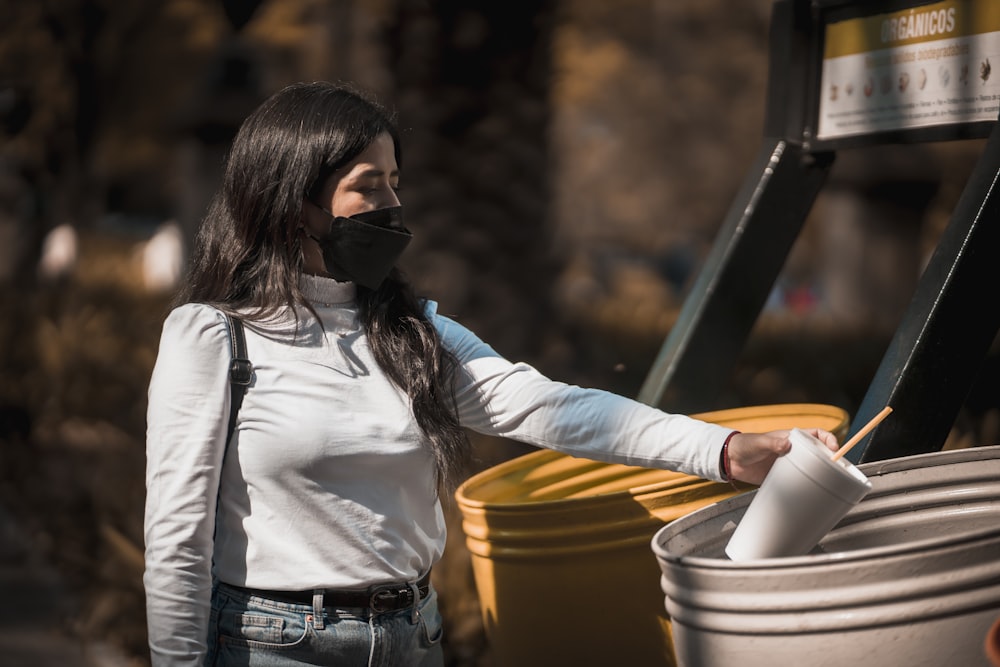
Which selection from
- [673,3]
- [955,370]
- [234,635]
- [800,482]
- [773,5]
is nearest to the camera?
[800,482]

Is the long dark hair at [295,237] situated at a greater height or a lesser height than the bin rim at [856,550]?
greater

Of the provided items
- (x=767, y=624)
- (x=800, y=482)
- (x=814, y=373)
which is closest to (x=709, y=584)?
(x=767, y=624)

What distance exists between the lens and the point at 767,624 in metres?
1.92

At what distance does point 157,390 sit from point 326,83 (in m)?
0.74

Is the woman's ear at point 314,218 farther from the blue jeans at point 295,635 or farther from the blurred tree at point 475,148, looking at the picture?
the blurred tree at point 475,148

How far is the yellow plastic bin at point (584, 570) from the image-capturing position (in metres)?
2.60

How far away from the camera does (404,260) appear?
21.2 feet

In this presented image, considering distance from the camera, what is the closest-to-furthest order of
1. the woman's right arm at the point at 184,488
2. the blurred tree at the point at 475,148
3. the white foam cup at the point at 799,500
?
the white foam cup at the point at 799,500 → the woman's right arm at the point at 184,488 → the blurred tree at the point at 475,148

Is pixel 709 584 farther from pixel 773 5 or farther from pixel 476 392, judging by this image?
pixel 773 5

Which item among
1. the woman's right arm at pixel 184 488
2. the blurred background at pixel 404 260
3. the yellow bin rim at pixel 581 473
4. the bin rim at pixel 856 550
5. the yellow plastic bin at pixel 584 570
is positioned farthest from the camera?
the blurred background at pixel 404 260

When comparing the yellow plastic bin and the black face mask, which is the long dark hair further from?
the yellow plastic bin

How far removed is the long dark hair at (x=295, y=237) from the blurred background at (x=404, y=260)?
0.82 ft

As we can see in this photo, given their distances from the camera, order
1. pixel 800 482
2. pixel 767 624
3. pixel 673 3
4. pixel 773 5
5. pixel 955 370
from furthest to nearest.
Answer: pixel 673 3 < pixel 773 5 < pixel 955 370 < pixel 800 482 < pixel 767 624

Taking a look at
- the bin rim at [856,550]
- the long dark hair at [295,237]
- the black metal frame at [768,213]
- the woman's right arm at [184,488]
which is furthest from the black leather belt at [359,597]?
the black metal frame at [768,213]
